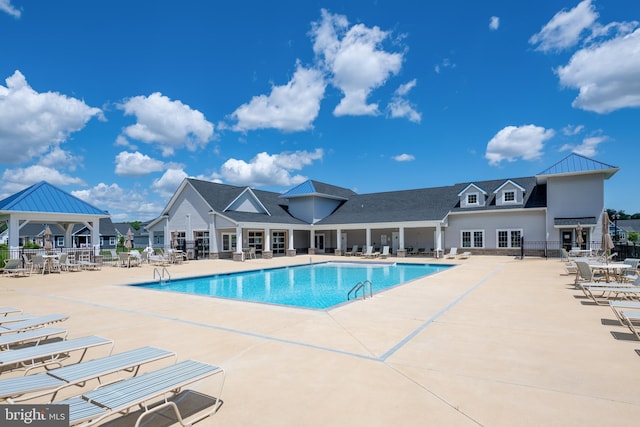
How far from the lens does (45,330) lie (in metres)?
5.67

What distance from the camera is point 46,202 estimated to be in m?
22.3

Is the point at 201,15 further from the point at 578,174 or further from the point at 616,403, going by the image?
the point at 578,174

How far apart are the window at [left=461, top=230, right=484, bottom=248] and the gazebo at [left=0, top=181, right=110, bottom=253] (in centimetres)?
2807

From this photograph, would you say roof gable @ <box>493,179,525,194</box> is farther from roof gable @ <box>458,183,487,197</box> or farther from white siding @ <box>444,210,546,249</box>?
white siding @ <box>444,210,546,249</box>

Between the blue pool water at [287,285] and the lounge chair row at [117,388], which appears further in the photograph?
the blue pool water at [287,285]

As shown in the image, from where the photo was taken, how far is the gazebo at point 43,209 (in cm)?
2067

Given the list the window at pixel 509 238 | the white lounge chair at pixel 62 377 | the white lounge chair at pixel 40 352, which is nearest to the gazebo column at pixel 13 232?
the white lounge chair at pixel 40 352

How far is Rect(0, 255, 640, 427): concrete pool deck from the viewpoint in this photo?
3.84 metres

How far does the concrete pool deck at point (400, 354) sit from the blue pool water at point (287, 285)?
2.45 m

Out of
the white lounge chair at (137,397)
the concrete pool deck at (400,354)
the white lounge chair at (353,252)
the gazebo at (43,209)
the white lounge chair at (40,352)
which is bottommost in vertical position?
the white lounge chair at (353,252)

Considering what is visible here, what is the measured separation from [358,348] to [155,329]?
420 cm

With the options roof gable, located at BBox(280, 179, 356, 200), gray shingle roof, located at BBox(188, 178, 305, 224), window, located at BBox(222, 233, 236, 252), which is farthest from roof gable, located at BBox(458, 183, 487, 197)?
window, located at BBox(222, 233, 236, 252)

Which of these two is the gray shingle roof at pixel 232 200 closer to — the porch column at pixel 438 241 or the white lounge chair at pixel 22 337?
the porch column at pixel 438 241

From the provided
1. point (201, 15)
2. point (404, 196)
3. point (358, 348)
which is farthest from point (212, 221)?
point (358, 348)
